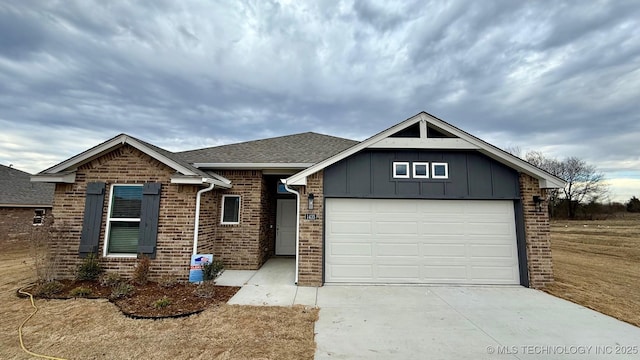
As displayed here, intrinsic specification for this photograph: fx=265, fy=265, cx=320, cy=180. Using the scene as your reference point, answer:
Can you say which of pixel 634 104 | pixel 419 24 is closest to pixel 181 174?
pixel 419 24

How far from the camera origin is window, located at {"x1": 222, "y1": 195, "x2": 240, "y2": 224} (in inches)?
319

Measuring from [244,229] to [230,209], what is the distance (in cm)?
77

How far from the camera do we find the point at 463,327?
425 centimetres

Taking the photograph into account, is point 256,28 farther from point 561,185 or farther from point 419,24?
point 561,185

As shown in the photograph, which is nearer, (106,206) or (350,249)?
(106,206)

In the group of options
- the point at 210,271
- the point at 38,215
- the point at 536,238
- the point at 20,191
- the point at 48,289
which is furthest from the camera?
the point at 38,215

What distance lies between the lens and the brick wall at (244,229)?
7.91 m

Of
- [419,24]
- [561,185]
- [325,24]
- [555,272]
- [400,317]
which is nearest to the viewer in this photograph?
[400,317]

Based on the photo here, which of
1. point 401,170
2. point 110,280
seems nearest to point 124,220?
point 110,280

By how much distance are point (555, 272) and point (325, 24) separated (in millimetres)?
10914

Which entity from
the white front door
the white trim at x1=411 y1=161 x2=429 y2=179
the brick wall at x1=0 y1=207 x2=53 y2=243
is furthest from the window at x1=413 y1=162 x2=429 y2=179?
the brick wall at x1=0 y1=207 x2=53 y2=243

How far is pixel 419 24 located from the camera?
337 inches

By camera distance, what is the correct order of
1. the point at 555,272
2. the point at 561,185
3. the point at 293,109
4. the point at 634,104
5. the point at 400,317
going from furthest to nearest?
the point at 293,109
the point at 634,104
the point at 555,272
the point at 561,185
the point at 400,317

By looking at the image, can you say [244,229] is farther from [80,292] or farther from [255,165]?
[80,292]
